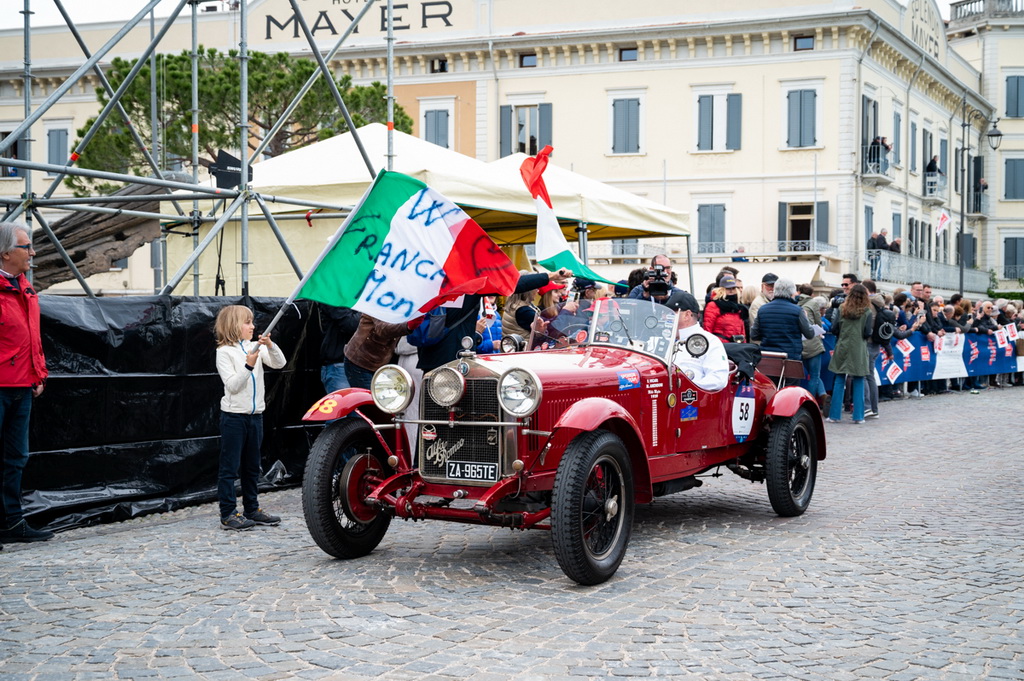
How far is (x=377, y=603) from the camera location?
221 inches

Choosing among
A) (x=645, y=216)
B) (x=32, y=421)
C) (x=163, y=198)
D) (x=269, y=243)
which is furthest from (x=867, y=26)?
(x=32, y=421)

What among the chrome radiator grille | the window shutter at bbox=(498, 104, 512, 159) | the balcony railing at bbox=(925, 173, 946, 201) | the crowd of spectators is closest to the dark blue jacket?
the crowd of spectators

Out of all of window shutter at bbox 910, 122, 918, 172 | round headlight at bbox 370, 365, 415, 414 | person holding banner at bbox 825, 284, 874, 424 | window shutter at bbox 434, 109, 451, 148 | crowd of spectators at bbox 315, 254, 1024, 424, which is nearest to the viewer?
round headlight at bbox 370, 365, 415, 414

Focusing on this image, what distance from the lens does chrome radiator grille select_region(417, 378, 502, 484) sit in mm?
6254

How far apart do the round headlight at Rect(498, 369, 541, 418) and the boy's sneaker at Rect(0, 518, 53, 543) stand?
130 inches

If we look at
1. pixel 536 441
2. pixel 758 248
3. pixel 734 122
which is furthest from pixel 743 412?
pixel 734 122

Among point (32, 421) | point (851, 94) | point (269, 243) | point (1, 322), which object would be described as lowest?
point (32, 421)

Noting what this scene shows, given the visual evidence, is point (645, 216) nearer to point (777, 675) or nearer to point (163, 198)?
point (163, 198)

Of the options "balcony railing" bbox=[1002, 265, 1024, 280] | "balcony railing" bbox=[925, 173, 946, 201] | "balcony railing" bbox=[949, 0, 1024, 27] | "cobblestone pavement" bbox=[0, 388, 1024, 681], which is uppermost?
"balcony railing" bbox=[949, 0, 1024, 27]

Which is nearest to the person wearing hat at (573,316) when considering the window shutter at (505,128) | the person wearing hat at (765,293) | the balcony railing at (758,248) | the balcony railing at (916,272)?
the person wearing hat at (765,293)

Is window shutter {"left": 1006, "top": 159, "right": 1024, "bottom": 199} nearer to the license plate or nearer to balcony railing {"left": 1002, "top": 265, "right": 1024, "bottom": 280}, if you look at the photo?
balcony railing {"left": 1002, "top": 265, "right": 1024, "bottom": 280}

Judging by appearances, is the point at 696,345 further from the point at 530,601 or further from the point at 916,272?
the point at 916,272

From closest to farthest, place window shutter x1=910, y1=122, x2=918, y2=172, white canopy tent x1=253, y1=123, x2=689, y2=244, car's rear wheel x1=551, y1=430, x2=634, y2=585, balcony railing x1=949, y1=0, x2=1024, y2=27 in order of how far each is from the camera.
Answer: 1. car's rear wheel x1=551, y1=430, x2=634, y2=585
2. white canopy tent x1=253, y1=123, x2=689, y2=244
3. window shutter x1=910, y1=122, x2=918, y2=172
4. balcony railing x1=949, y1=0, x2=1024, y2=27

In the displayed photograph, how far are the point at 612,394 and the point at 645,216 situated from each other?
8.47 metres
